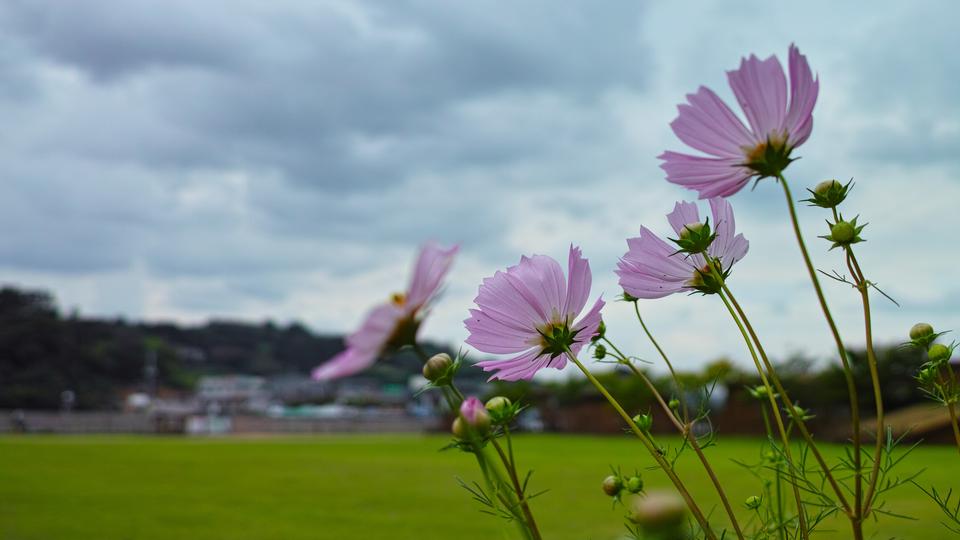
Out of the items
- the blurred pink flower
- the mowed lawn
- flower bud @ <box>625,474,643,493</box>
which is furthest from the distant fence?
the blurred pink flower

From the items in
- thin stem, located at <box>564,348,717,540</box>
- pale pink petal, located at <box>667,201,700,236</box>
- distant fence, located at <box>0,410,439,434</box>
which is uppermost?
pale pink petal, located at <box>667,201,700,236</box>

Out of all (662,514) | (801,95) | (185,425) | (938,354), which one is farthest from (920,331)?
(185,425)

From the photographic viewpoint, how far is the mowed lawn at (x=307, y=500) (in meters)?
5.15

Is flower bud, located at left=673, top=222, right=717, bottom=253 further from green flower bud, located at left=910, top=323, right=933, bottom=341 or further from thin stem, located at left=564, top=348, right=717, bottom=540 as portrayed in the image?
green flower bud, located at left=910, top=323, right=933, bottom=341

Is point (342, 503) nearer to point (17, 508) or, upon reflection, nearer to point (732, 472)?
point (17, 508)

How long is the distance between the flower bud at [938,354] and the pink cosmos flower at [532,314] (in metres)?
0.26

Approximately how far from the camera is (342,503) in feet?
22.5

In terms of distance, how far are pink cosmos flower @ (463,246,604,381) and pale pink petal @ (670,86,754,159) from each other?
0.30 feet

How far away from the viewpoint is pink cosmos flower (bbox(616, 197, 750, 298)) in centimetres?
53

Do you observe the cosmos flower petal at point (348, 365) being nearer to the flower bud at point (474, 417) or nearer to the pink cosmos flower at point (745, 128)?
the flower bud at point (474, 417)

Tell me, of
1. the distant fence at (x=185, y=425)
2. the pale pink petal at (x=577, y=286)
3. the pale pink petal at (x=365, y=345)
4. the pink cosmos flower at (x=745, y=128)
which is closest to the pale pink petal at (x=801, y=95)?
the pink cosmos flower at (x=745, y=128)

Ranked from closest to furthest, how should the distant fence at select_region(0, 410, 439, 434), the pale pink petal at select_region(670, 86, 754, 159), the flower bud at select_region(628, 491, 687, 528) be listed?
1. the flower bud at select_region(628, 491, 687, 528)
2. the pale pink petal at select_region(670, 86, 754, 159)
3. the distant fence at select_region(0, 410, 439, 434)

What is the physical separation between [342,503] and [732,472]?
4434 mm

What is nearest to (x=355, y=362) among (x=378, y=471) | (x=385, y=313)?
(x=385, y=313)
